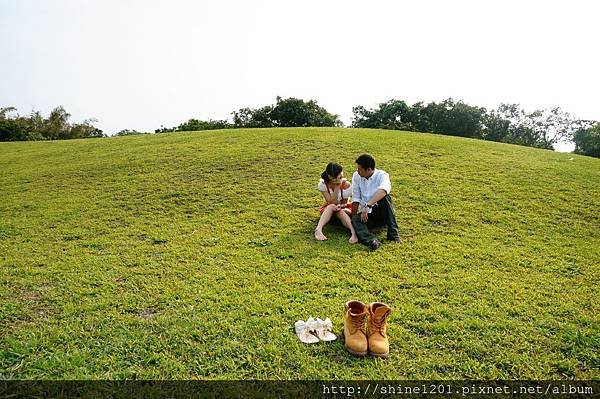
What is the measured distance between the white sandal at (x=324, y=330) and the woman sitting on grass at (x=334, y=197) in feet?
8.30

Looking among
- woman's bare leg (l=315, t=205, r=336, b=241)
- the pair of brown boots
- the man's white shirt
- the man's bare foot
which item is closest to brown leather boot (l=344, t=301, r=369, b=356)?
the pair of brown boots

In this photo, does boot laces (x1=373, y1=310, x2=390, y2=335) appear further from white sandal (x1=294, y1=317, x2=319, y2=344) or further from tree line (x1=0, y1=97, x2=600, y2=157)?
tree line (x1=0, y1=97, x2=600, y2=157)

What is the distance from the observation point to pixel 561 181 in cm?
958

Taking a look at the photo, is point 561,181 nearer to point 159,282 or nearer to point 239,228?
point 239,228

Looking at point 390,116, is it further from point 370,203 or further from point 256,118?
point 370,203

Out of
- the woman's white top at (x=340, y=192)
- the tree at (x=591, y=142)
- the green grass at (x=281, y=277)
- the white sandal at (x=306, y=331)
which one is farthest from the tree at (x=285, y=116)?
the white sandal at (x=306, y=331)

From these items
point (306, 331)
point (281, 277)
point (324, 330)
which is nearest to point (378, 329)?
point (324, 330)

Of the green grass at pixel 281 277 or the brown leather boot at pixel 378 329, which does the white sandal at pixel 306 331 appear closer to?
the green grass at pixel 281 277

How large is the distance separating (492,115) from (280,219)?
50.7 metres

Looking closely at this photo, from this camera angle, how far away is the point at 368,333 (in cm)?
318

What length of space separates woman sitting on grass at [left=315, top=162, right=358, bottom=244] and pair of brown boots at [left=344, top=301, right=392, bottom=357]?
2.71 metres

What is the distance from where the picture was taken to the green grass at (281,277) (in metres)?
3.04

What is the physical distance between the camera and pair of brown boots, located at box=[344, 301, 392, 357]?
3064 millimetres

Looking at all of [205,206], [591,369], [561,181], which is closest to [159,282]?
[205,206]
